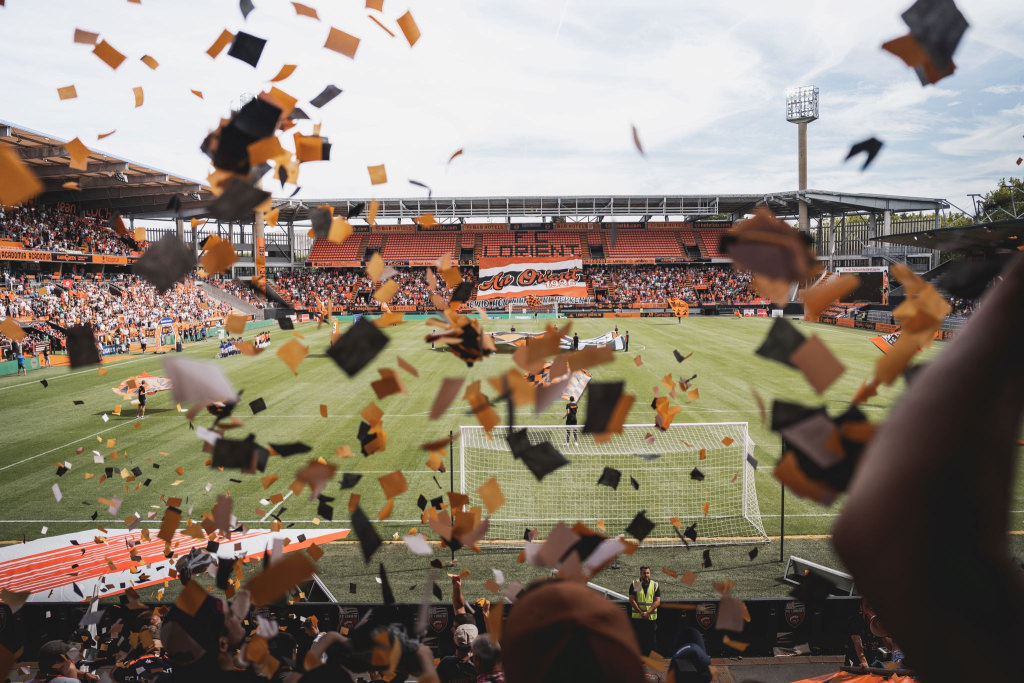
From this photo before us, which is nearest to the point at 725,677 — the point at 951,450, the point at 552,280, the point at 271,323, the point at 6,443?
the point at 951,450

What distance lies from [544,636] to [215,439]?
218cm

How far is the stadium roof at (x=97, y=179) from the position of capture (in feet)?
79.0

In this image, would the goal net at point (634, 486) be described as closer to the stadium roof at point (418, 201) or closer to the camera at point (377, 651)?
the camera at point (377, 651)

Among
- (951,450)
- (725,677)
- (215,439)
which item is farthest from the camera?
(725,677)

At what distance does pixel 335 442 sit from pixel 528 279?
44.7m

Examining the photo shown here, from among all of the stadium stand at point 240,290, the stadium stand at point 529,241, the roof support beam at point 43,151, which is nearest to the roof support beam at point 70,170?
the roof support beam at point 43,151

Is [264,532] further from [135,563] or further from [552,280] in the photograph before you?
[552,280]

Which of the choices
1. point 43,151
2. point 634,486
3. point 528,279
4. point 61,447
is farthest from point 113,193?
point 634,486

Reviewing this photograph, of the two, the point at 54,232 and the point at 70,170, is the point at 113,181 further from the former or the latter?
the point at 54,232

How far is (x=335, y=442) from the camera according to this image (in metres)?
15.2

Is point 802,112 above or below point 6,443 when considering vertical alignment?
above

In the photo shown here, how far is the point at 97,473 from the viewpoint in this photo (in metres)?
13.4

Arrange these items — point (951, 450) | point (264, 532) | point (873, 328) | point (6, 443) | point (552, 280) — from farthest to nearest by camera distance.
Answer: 1. point (552, 280)
2. point (873, 328)
3. point (6, 443)
4. point (264, 532)
5. point (951, 450)

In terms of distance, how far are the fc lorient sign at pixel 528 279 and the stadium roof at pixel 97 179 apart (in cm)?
2844
